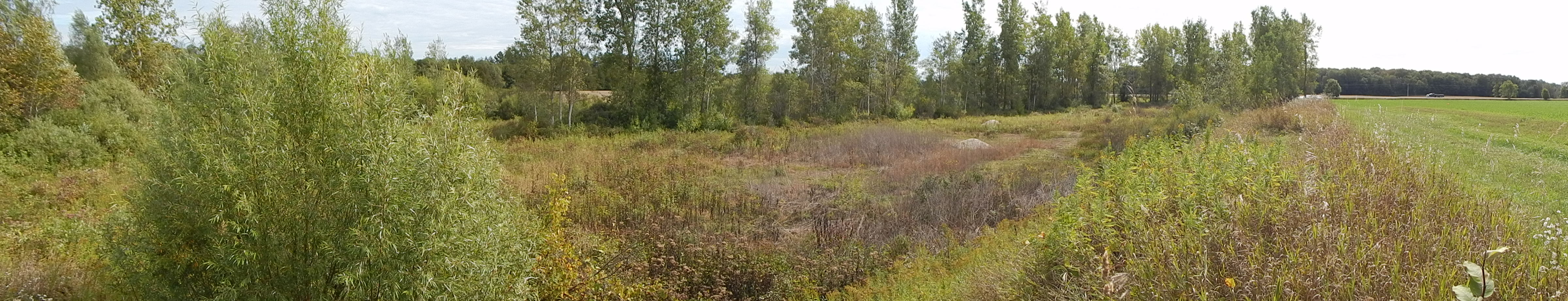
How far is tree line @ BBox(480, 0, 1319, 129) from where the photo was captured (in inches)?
965

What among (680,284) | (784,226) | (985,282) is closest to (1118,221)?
(985,282)

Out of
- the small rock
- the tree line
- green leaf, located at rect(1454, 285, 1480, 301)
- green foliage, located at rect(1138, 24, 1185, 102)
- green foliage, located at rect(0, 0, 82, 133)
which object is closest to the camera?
green leaf, located at rect(1454, 285, 1480, 301)

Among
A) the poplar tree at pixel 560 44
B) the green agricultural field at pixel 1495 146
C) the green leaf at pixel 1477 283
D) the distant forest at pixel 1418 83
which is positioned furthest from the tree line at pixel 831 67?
the green leaf at pixel 1477 283

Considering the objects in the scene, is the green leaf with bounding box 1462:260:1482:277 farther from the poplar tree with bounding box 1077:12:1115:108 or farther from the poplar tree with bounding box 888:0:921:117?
the poplar tree with bounding box 1077:12:1115:108

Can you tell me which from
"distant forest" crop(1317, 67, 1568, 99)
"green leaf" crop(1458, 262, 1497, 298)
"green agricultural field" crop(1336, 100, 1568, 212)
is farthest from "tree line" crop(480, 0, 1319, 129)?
"green leaf" crop(1458, 262, 1497, 298)

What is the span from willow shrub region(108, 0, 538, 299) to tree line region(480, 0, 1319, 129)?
19.3m

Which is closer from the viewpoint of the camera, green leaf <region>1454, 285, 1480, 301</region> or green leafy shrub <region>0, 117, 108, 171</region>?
green leaf <region>1454, 285, 1480, 301</region>

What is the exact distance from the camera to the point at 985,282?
5.37 metres

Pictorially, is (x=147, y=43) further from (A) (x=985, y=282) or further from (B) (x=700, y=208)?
(A) (x=985, y=282)

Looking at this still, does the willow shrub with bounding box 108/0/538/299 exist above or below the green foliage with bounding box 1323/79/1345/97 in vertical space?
below

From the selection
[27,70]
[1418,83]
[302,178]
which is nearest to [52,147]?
[27,70]

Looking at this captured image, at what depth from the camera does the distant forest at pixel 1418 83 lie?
48.6 m

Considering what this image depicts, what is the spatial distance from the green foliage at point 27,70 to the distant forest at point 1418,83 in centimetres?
5819

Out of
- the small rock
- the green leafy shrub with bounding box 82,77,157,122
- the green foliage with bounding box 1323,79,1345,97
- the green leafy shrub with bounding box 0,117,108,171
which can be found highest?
the green foliage with bounding box 1323,79,1345,97
